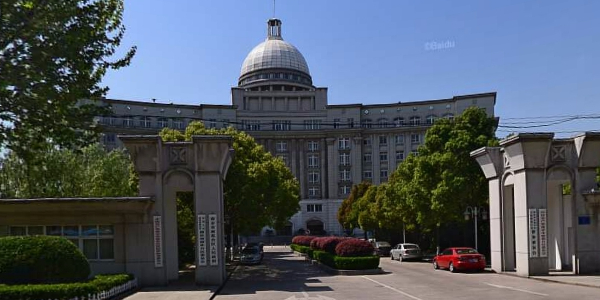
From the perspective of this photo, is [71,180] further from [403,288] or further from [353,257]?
[403,288]

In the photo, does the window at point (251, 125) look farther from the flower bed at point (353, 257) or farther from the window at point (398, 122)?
the flower bed at point (353, 257)

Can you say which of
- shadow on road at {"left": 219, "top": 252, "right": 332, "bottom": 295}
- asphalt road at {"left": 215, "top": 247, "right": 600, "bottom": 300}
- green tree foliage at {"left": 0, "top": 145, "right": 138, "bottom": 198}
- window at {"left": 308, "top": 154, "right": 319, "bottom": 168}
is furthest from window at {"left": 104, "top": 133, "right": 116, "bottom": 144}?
asphalt road at {"left": 215, "top": 247, "right": 600, "bottom": 300}

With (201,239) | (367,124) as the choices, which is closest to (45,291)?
(201,239)

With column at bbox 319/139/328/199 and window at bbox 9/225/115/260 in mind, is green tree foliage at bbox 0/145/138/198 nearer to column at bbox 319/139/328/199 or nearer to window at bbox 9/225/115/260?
window at bbox 9/225/115/260

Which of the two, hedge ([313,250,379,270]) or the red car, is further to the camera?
hedge ([313,250,379,270])

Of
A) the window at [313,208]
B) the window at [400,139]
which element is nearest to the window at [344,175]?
the window at [313,208]

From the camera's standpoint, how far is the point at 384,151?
10100 cm

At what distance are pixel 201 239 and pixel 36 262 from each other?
7196 mm

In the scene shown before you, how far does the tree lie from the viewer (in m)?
10.0

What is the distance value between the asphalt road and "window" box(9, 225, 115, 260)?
17.7ft

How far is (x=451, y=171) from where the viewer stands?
3484 centimetres

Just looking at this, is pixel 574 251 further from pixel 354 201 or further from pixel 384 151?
pixel 384 151

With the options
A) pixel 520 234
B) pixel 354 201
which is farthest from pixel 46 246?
pixel 354 201

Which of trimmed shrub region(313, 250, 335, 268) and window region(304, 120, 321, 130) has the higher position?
window region(304, 120, 321, 130)
